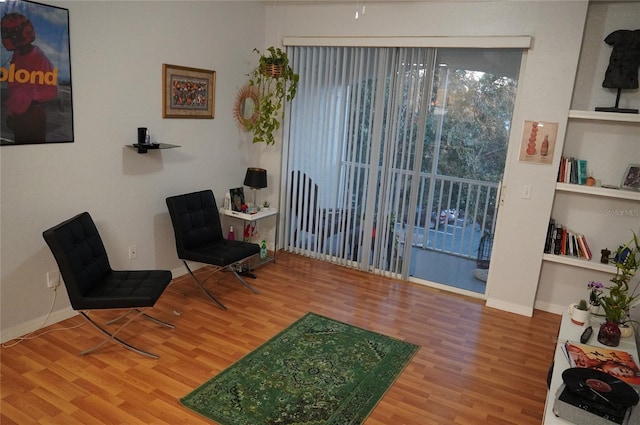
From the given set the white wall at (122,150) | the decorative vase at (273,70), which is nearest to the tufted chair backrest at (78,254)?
the white wall at (122,150)

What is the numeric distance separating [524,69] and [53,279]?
13.5ft

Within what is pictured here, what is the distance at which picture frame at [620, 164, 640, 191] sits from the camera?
375cm

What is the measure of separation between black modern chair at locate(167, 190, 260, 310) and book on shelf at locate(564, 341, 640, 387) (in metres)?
2.59

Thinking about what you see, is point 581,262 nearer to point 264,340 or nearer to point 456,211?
point 456,211

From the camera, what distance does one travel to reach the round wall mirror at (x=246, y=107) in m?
4.83

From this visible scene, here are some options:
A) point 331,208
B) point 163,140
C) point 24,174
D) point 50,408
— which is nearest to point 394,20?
point 331,208

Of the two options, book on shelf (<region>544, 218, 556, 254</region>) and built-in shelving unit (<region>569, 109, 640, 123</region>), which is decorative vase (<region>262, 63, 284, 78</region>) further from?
book on shelf (<region>544, 218, 556, 254</region>)

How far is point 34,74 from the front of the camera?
117 inches

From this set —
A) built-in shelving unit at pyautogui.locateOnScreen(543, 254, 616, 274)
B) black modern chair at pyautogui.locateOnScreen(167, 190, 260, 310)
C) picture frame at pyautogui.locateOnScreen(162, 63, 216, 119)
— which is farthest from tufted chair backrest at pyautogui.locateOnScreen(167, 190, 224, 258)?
built-in shelving unit at pyautogui.locateOnScreen(543, 254, 616, 274)

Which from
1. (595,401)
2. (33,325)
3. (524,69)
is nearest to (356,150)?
(524,69)

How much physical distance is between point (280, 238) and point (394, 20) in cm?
266

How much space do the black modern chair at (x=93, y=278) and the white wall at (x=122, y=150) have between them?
0.32 m

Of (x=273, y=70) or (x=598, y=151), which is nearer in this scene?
(x=598, y=151)

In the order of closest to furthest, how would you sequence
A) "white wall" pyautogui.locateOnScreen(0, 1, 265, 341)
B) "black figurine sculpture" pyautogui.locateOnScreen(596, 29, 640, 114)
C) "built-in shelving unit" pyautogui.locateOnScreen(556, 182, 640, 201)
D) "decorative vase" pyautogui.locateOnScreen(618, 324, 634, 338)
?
"decorative vase" pyautogui.locateOnScreen(618, 324, 634, 338) < "white wall" pyautogui.locateOnScreen(0, 1, 265, 341) < "black figurine sculpture" pyautogui.locateOnScreen(596, 29, 640, 114) < "built-in shelving unit" pyautogui.locateOnScreen(556, 182, 640, 201)
